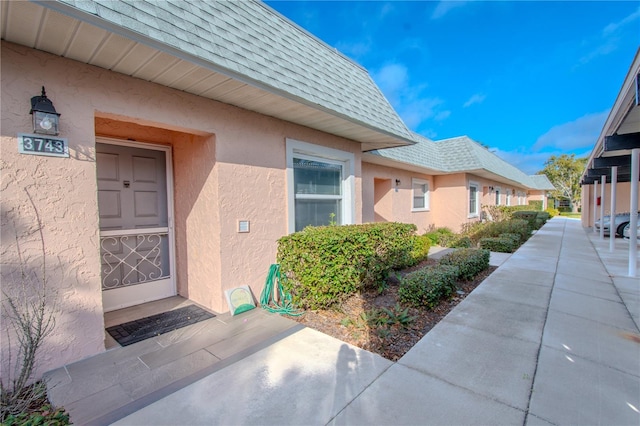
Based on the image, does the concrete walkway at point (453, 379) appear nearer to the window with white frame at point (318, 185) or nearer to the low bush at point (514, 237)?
the window with white frame at point (318, 185)

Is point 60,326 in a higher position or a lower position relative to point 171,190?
lower

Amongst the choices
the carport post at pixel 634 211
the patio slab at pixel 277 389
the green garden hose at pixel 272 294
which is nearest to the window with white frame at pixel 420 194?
the carport post at pixel 634 211

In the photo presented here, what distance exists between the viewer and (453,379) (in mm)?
2449

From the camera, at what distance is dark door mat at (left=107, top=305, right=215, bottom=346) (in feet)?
11.6

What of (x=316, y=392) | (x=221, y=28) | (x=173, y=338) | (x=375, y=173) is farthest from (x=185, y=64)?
(x=375, y=173)

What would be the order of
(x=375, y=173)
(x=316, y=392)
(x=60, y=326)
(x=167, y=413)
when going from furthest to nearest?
(x=375, y=173) → (x=60, y=326) → (x=316, y=392) → (x=167, y=413)

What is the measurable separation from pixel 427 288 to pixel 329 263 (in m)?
1.52

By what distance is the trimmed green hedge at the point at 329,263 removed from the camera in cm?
414

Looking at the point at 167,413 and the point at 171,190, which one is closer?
the point at 167,413

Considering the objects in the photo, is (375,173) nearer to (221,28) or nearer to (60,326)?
(221,28)

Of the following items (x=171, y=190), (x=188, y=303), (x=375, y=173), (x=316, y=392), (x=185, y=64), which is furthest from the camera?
(x=375, y=173)

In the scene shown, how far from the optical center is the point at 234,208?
4.30m

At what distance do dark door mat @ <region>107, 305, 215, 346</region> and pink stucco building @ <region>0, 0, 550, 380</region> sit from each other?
10.0 inches

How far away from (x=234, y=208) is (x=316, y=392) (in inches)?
112
